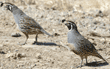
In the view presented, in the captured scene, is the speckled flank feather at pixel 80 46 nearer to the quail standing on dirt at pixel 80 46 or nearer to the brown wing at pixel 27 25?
the quail standing on dirt at pixel 80 46

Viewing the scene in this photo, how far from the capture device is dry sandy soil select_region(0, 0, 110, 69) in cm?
400

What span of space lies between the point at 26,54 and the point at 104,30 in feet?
12.9

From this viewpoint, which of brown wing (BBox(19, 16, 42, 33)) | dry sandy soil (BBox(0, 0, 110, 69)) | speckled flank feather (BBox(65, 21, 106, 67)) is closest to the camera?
speckled flank feather (BBox(65, 21, 106, 67))

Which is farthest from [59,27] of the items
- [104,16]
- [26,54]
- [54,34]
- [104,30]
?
[26,54]

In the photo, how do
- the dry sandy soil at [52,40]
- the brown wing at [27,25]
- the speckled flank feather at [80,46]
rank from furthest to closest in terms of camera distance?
the brown wing at [27,25] → the dry sandy soil at [52,40] → the speckled flank feather at [80,46]

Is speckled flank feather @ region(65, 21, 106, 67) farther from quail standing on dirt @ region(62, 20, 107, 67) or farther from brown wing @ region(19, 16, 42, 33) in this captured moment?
brown wing @ region(19, 16, 42, 33)

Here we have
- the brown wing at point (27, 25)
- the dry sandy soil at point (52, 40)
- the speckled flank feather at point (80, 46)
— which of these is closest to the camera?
the speckled flank feather at point (80, 46)

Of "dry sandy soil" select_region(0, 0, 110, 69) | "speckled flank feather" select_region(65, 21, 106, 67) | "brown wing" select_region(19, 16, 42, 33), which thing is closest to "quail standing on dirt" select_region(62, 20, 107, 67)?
"speckled flank feather" select_region(65, 21, 106, 67)

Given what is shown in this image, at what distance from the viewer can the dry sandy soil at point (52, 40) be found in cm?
400

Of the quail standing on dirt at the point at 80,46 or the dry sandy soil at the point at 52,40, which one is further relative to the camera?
the dry sandy soil at the point at 52,40

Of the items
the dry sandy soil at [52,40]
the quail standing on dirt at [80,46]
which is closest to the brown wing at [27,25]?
the dry sandy soil at [52,40]

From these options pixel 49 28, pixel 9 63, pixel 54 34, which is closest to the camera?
pixel 9 63

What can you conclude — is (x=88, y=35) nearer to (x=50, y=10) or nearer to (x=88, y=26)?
(x=88, y=26)

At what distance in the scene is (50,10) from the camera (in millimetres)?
9484
